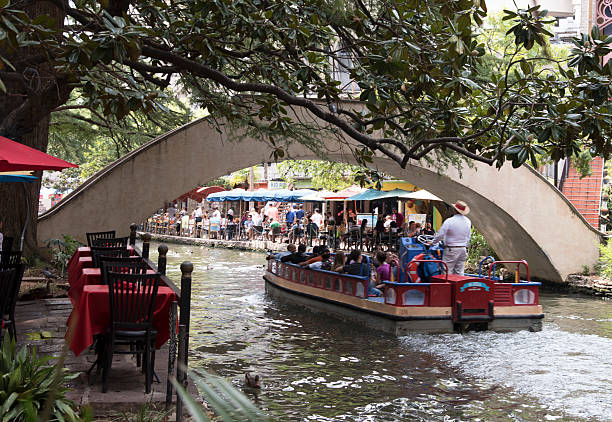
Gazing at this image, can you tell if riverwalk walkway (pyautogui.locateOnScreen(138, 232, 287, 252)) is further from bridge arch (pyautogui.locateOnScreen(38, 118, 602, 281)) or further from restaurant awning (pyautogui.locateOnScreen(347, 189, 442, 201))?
bridge arch (pyautogui.locateOnScreen(38, 118, 602, 281))

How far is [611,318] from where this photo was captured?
15633 millimetres

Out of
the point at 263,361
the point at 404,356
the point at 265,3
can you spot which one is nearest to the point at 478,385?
the point at 404,356

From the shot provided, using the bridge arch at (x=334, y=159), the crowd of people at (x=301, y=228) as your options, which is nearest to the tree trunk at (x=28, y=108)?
the bridge arch at (x=334, y=159)

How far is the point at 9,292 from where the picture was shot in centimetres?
701

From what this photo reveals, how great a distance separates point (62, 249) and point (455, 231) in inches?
336

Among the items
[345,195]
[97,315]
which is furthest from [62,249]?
[345,195]

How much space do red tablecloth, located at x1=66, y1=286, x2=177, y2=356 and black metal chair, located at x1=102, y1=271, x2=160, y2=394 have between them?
0.15 m

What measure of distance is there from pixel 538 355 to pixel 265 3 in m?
7.36

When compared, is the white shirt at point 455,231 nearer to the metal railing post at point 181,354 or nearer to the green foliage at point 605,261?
the metal railing post at point 181,354

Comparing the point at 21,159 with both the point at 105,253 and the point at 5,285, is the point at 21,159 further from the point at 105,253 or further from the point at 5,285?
the point at 105,253

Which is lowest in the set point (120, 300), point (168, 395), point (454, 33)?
point (168, 395)

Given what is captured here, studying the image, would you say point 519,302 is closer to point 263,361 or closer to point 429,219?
point 263,361

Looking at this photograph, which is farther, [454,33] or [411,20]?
[411,20]

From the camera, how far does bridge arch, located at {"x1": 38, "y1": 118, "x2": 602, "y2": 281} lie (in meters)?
16.2
